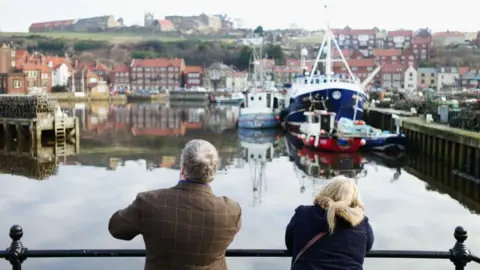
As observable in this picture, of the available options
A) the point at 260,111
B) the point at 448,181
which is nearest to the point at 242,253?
the point at 448,181

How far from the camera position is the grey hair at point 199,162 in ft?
12.1

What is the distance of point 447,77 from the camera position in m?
116

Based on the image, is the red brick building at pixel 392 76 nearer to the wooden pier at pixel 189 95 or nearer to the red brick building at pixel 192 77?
the wooden pier at pixel 189 95

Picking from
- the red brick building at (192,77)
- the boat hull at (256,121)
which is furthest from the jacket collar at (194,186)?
the red brick building at (192,77)

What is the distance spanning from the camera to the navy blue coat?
12.8 ft

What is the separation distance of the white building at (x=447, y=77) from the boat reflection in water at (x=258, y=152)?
244 ft

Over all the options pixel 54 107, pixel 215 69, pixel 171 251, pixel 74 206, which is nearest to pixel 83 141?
pixel 54 107

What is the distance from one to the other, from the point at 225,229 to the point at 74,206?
13628 millimetres

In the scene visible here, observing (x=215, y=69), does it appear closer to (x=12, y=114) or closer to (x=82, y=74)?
(x=82, y=74)

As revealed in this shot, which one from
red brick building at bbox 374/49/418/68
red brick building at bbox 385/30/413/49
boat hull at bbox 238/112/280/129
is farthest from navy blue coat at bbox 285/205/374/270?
red brick building at bbox 385/30/413/49

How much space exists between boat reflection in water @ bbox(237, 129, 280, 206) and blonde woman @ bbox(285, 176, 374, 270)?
13.1 metres

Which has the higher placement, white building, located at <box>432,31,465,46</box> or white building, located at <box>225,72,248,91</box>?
white building, located at <box>432,31,465,46</box>

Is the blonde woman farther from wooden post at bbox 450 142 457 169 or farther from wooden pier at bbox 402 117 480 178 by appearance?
wooden post at bbox 450 142 457 169

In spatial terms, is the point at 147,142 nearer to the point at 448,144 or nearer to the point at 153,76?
the point at 448,144
